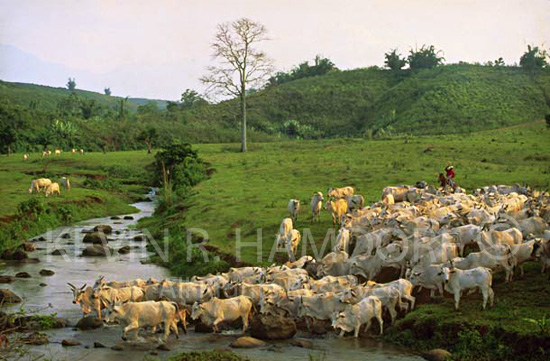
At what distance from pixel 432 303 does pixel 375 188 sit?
17.2 meters

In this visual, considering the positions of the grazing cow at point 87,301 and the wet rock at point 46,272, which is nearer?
the grazing cow at point 87,301

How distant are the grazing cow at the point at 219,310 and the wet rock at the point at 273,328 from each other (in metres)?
0.45

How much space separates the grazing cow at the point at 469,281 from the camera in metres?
14.5

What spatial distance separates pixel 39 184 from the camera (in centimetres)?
3703

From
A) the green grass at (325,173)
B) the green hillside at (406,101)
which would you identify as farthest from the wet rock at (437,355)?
the green hillside at (406,101)

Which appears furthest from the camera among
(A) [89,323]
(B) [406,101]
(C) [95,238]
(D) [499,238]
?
(B) [406,101]

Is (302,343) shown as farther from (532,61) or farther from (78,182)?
(532,61)

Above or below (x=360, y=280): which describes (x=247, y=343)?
below

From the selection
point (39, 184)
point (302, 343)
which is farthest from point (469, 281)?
point (39, 184)

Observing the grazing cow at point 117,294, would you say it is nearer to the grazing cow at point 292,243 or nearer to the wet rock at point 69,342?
the wet rock at point 69,342

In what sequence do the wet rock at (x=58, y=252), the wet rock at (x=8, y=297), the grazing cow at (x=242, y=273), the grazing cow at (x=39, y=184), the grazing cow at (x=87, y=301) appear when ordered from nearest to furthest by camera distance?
the grazing cow at (x=87, y=301) < the grazing cow at (x=242, y=273) < the wet rock at (x=8, y=297) < the wet rock at (x=58, y=252) < the grazing cow at (x=39, y=184)

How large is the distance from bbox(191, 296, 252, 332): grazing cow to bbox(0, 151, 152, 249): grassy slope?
1437 cm

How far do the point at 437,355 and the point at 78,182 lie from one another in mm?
35516

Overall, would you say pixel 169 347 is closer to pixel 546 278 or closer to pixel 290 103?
pixel 546 278
